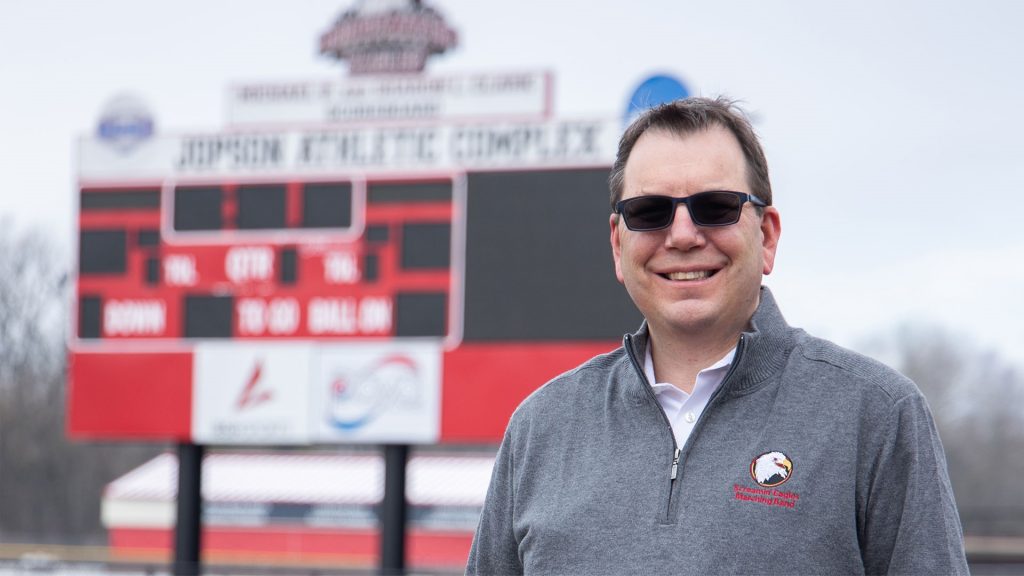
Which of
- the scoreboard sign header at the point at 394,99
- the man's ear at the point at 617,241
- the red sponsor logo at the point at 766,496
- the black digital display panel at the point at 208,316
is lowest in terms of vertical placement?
the black digital display panel at the point at 208,316

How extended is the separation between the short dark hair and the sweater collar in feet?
0.57

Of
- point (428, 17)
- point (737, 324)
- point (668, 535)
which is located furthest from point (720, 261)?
point (428, 17)

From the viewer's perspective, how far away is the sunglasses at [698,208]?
5.47 feet

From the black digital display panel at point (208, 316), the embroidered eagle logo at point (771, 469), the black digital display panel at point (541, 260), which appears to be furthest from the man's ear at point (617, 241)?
the black digital display panel at point (208, 316)

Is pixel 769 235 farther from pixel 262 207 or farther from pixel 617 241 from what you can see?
pixel 262 207

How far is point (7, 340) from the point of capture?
2864 centimetres

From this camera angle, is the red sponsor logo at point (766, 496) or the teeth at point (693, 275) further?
the teeth at point (693, 275)

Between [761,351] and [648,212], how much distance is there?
0.24 meters

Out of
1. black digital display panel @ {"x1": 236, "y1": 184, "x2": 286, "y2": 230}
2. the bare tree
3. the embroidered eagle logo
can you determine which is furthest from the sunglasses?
the bare tree

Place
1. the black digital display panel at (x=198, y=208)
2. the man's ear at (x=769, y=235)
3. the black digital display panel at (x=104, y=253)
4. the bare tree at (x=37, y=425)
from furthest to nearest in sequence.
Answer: the bare tree at (x=37, y=425) → the black digital display panel at (x=104, y=253) → the black digital display panel at (x=198, y=208) → the man's ear at (x=769, y=235)

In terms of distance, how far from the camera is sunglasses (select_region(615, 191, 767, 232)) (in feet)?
5.47

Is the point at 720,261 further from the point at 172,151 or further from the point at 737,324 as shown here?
the point at 172,151

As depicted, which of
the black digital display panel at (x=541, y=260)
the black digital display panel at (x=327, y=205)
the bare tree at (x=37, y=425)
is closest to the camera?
the black digital display panel at (x=541, y=260)

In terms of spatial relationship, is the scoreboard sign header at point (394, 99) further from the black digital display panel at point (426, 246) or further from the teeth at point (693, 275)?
the teeth at point (693, 275)
